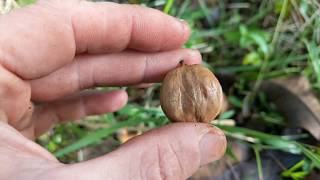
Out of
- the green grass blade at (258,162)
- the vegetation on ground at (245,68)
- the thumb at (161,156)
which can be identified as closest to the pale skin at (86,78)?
the thumb at (161,156)

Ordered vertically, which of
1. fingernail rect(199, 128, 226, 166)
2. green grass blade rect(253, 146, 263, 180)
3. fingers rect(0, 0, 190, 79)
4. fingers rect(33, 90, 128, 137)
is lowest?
green grass blade rect(253, 146, 263, 180)

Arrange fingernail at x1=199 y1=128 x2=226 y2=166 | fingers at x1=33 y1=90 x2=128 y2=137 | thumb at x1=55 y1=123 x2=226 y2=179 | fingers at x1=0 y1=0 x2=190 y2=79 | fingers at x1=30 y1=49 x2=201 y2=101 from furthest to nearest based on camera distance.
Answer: fingers at x1=33 y1=90 x2=128 y2=137, fingers at x1=30 y1=49 x2=201 y2=101, fingers at x1=0 y1=0 x2=190 y2=79, fingernail at x1=199 y1=128 x2=226 y2=166, thumb at x1=55 y1=123 x2=226 y2=179

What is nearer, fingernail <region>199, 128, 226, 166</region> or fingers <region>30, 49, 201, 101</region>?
fingernail <region>199, 128, 226, 166</region>

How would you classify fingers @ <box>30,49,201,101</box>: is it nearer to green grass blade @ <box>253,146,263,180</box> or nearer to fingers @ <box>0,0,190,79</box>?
fingers @ <box>0,0,190,79</box>

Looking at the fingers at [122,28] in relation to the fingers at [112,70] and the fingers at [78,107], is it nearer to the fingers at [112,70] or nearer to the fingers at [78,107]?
the fingers at [112,70]

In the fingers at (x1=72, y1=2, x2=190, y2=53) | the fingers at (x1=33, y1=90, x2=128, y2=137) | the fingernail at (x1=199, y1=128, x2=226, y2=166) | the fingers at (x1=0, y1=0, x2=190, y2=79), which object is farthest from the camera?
the fingers at (x1=33, y1=90, x2=128, y2=137)

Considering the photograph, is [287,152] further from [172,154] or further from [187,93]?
[172,154]

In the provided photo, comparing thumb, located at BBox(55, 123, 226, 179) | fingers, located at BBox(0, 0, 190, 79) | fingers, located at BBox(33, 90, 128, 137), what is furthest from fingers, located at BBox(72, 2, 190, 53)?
thumb, located at BBox(55, 123, 226, 179)
